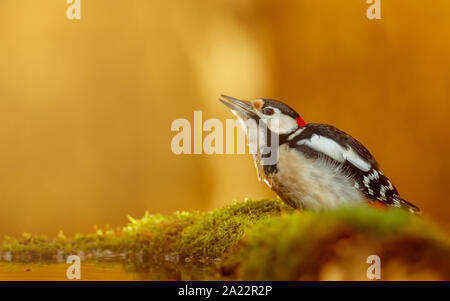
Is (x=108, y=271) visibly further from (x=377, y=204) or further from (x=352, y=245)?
(x=377, y=204)

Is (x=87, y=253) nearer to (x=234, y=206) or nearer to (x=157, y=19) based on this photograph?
(x=234, y=206)

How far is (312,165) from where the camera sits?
160cm

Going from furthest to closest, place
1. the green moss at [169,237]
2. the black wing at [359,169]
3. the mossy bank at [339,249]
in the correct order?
the black wing at [359,169] < the green moss at [169,237] < the mossy bank at [339,249]

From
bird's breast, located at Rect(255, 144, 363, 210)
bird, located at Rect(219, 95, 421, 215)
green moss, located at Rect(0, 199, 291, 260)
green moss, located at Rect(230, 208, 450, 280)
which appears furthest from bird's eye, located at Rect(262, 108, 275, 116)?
green moss, located at Rect(230, 208, 450, 280)

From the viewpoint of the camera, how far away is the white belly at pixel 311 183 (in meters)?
1.57

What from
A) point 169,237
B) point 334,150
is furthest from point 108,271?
point 334,150

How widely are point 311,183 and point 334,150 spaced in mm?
140

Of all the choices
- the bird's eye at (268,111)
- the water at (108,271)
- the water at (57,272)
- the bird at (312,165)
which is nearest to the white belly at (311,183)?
the bird at (312,165)

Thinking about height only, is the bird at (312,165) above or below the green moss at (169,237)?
above

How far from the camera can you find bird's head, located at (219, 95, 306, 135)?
5.48ft

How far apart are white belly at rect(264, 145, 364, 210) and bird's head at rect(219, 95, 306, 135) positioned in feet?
0.31

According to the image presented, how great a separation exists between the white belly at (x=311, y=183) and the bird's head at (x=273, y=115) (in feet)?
0.31

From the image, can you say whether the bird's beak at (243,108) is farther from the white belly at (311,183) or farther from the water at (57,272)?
the water at (57,272)

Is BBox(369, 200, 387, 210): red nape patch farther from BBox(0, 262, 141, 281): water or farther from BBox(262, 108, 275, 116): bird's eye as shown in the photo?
BBox(0, 262, 141, 281): water
